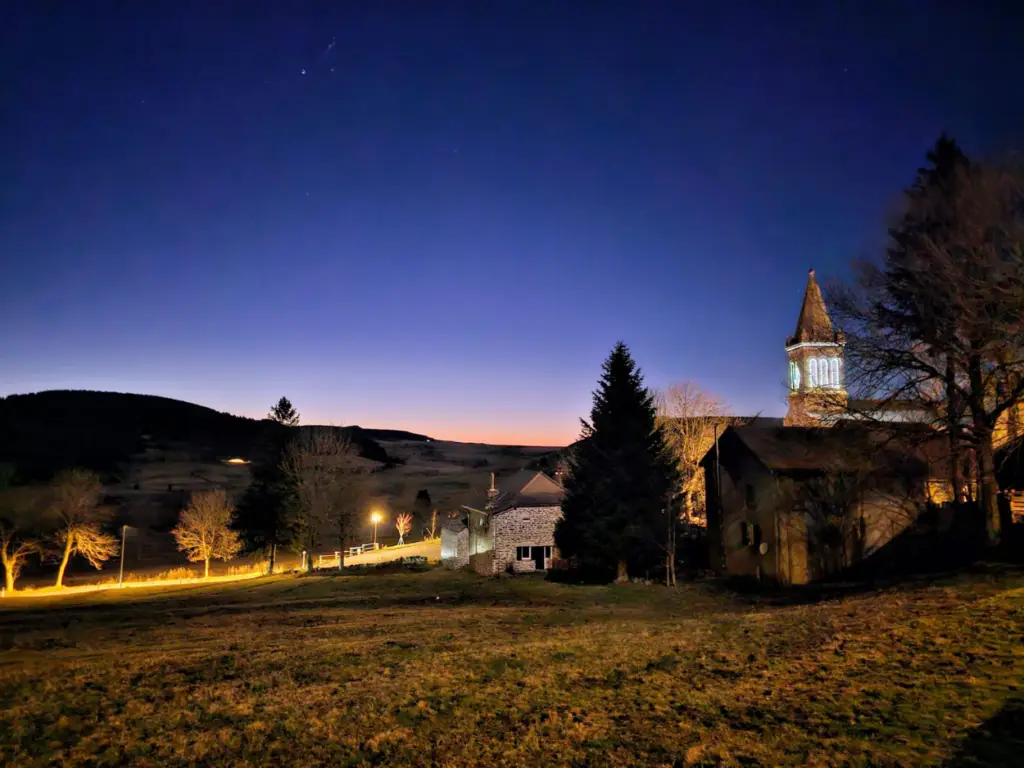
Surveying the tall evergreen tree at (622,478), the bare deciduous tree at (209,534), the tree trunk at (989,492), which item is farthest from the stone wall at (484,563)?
the tree trunk at (989,492)

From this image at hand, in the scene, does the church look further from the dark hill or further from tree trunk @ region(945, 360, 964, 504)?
the dark hill

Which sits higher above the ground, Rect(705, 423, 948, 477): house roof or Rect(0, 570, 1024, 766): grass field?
Rect(705, 423, 948, 477): house roof

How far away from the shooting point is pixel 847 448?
23453 mm

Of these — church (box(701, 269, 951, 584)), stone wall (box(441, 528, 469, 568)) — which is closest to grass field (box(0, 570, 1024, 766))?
church (box(701, 269, 951, 584))

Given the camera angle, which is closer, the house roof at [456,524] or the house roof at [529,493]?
the house roof at [529,493]

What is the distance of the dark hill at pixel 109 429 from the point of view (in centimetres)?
12031

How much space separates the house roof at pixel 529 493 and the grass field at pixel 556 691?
29362 mm

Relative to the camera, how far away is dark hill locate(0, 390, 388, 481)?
12031 cm

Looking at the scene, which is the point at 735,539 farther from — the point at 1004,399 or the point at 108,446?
the point at 108,446

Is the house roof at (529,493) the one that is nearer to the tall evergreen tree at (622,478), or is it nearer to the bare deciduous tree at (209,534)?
the tall evergreen tree at (622,478)

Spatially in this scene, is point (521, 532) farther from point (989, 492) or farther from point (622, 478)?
point (989, 492)

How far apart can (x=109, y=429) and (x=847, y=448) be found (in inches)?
6438

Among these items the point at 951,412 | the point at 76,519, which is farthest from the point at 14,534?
the point at 951,412

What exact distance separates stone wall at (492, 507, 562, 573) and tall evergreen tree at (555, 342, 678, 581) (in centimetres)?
913
